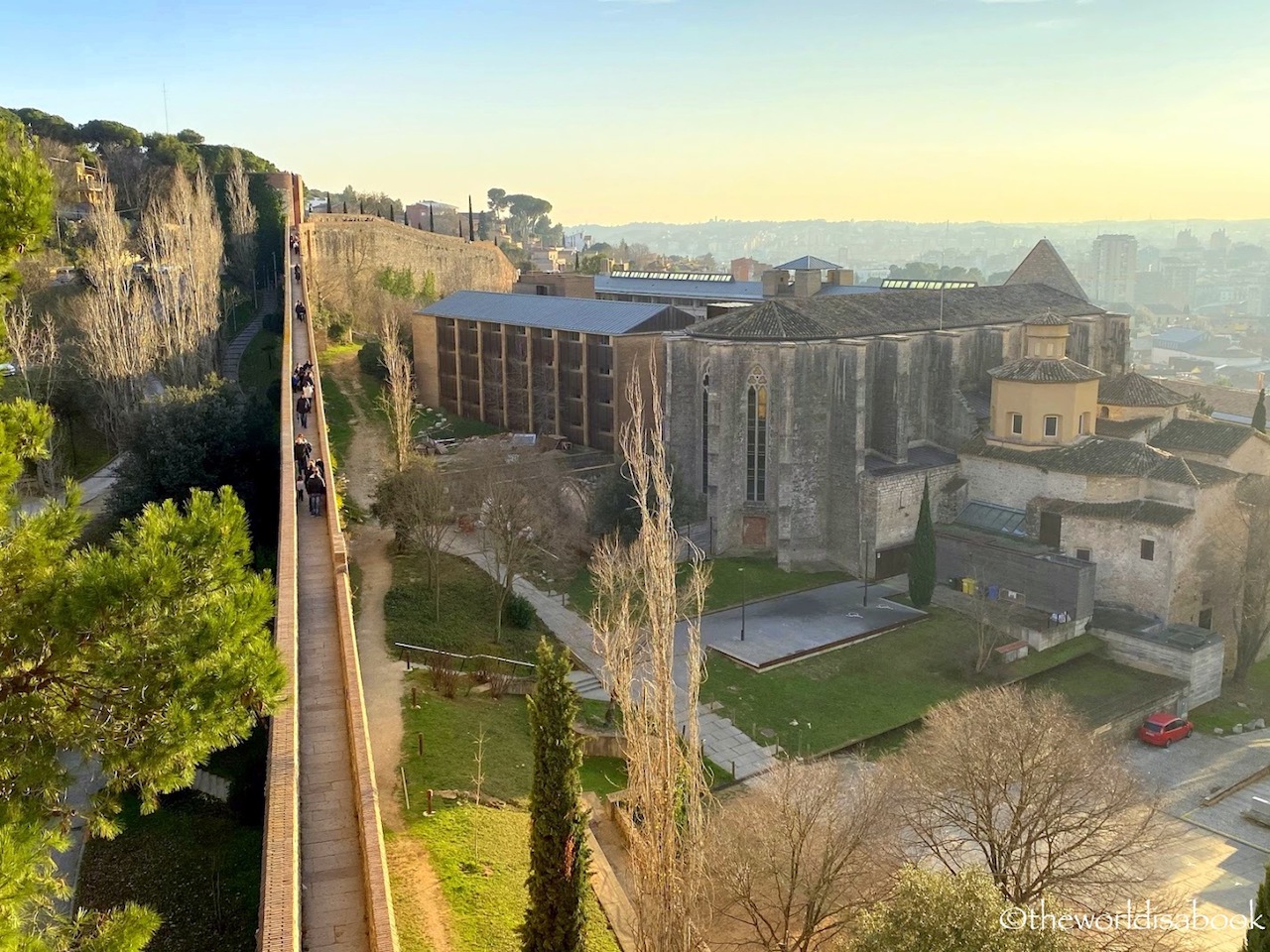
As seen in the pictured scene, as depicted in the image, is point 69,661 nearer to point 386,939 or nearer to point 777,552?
point 386,939

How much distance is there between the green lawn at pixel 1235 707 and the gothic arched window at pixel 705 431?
58.1ft

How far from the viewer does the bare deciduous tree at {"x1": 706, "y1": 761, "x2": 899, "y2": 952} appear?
1588cm

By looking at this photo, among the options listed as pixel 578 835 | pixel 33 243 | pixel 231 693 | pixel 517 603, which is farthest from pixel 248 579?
pixel 517 603

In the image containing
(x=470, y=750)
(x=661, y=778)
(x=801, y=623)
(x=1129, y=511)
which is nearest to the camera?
(x=661, y=778)

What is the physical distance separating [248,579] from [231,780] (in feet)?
35.6

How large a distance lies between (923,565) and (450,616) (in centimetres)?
1620

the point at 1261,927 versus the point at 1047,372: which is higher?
the point at 1047,372

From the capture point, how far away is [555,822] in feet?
37.9

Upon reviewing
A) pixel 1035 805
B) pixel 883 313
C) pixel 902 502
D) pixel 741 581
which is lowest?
pixel 741 581

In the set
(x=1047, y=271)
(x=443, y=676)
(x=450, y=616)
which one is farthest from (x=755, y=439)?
(x=1047, y=271)

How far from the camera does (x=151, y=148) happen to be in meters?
67.6

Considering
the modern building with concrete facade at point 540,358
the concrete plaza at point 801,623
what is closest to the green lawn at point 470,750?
the concrete plaza at point 801,623

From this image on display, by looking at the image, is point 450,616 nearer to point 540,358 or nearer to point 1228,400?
point 540,358

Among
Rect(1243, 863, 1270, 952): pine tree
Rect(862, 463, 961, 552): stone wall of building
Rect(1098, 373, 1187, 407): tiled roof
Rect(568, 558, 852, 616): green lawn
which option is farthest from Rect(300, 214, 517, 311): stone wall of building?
Rect(1243, 863, 1270, 952): pine tree
